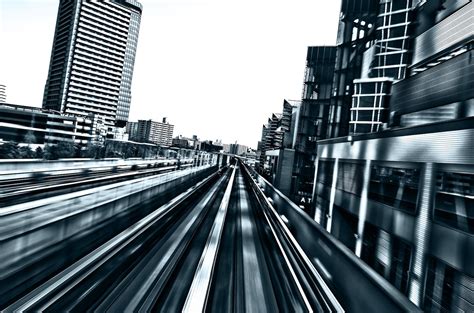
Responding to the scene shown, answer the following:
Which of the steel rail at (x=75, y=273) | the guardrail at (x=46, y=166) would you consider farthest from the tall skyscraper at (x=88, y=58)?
the steel rail at (x=75, y=273)

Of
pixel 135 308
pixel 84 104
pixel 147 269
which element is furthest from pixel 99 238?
pixel 84 104

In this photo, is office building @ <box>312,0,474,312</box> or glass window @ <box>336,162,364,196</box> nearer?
office building @ <box>312,0,474,312</box>

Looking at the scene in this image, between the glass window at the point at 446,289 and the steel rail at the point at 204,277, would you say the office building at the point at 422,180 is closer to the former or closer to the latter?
the glass window at the point at 446,289

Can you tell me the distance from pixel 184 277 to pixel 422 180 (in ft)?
29.2

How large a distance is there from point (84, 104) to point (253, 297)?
318 ft

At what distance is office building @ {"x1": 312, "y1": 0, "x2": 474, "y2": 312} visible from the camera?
24.3ft

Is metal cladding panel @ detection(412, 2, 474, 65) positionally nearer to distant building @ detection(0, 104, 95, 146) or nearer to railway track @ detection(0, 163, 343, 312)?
railway track @ detection(0, 163, 343, 312)

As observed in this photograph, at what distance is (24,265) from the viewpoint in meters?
3.53

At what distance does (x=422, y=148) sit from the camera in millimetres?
8609

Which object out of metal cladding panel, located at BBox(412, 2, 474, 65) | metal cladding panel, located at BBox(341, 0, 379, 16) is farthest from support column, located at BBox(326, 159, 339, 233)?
metal cladding panel, located at BBox(341, 0, 379, 16)

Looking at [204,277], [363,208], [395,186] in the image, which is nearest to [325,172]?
[363,208]

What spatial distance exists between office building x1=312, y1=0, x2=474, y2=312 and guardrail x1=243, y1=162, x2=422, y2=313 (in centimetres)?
508

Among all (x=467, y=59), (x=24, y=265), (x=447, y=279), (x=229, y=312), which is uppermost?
(x=467, y=59)

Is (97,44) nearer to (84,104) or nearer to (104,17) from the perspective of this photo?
(104,17)
